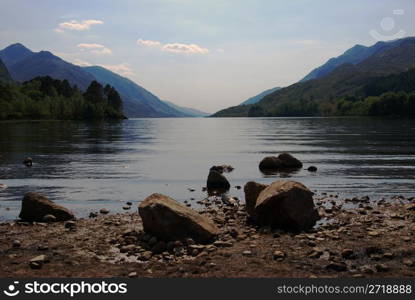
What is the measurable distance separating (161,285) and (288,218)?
27.5 ft

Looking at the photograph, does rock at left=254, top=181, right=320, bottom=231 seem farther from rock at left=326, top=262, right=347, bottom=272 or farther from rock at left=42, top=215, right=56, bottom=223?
rock at left=42, top=215, right=56, bottom=223

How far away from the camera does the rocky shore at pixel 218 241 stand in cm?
1380

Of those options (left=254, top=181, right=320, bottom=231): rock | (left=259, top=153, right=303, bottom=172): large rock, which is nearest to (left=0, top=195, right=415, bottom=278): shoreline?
(left=254, top=181, right=320, bottom=231): rock

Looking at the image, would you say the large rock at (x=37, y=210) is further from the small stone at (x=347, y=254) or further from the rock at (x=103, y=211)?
the small stone at (x=347, y=254)

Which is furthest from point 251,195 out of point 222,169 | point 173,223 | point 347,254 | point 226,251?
point 222,169

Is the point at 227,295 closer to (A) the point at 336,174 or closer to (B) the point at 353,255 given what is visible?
(B) the point at 353,255

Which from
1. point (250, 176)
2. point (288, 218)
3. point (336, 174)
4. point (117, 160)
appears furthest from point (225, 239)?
point (117, 160)

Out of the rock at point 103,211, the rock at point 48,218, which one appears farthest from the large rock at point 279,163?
the rock at point 48,218

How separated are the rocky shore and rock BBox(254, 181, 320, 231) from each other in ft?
0.15

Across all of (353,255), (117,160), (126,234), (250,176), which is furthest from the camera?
(117,160)

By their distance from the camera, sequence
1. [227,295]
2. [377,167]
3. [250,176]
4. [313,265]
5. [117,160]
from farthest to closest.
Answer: [117,160] → [377,167] → [250,176] → [313,265] → [227,295]

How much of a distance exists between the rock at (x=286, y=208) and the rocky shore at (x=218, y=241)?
0.05 metres

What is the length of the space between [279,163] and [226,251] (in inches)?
1216

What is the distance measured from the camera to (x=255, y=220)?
2030 centimetres
